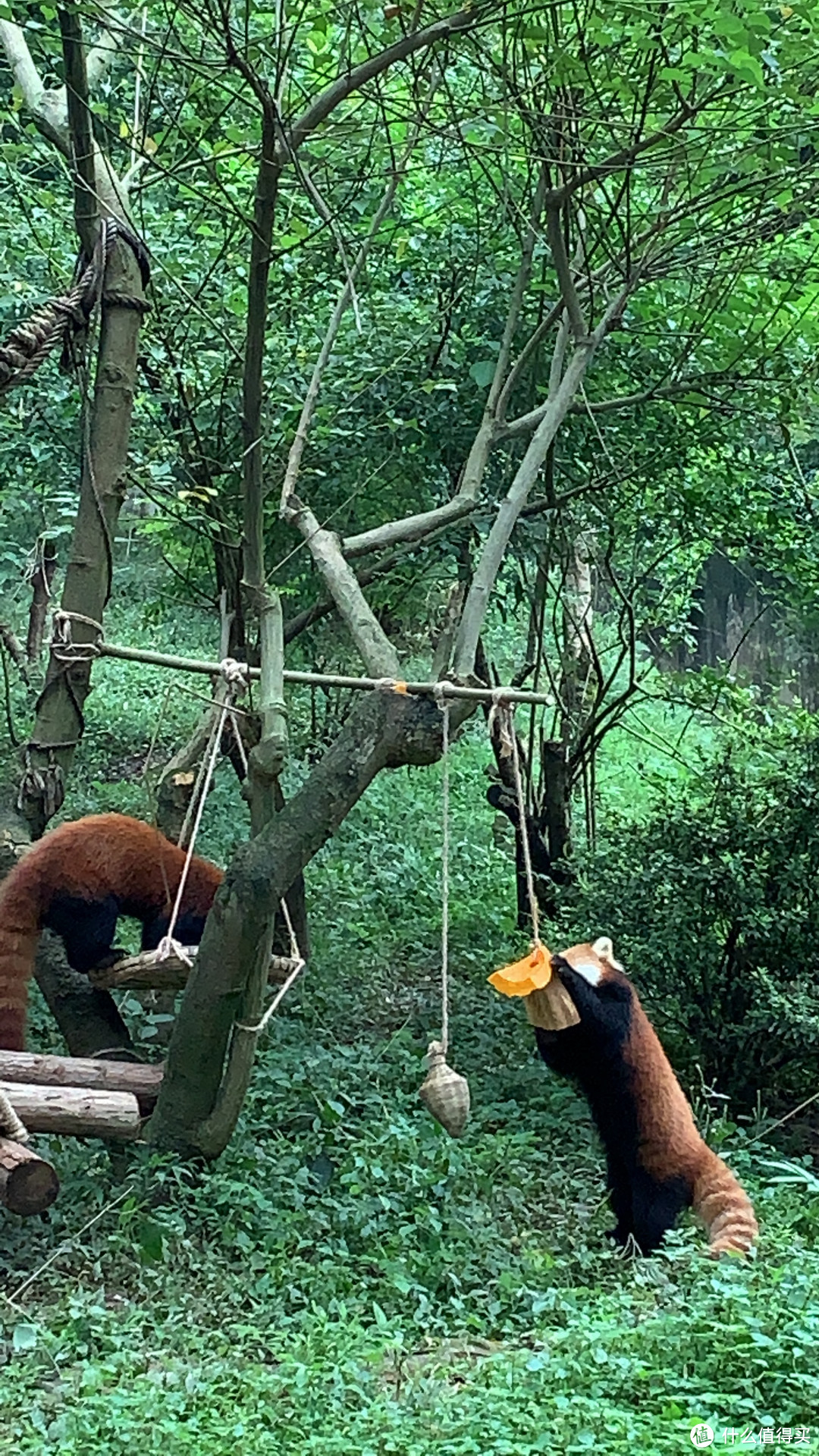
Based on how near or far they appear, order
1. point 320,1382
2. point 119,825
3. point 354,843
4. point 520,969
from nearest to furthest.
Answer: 1. point 320,1382
2. point 520,969
3. point 119,825
4. point 354,843

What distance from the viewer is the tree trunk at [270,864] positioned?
3975mm

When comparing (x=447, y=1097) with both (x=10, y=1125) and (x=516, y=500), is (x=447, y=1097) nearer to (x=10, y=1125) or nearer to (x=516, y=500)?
(x=10, y=1125)

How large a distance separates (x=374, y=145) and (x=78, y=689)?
95.4 inches

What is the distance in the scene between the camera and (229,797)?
8.58 meters

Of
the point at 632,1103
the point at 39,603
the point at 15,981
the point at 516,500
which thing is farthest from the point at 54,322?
the point at 39,603

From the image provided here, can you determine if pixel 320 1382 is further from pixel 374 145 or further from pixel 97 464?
pixel 374 145

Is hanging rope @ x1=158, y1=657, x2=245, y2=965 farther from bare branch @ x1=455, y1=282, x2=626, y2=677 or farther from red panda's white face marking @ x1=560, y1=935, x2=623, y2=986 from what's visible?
red panda's white face marking @ x1=560, y1=935, x2=623, y2=986

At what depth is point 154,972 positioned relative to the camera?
4312 mm

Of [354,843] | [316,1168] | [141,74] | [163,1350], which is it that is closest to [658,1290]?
[163,1350]

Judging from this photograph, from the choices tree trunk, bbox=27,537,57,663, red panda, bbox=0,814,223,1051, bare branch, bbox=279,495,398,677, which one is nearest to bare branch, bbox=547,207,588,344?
bare branch, bbox=279,495,398,677

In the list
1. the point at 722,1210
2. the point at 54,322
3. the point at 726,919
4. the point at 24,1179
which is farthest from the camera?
the point at 726,919

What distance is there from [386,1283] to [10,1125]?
4.18 feet

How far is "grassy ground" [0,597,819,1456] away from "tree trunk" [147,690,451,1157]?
0.48 metres

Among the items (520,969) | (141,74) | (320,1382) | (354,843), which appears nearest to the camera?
(320,1382)
